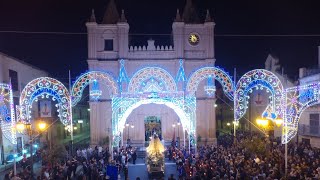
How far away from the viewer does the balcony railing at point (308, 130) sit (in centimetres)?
3065

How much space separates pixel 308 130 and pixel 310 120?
2.83 feet

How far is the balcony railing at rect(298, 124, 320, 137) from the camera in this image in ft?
101

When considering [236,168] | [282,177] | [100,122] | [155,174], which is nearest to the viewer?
[282,177]

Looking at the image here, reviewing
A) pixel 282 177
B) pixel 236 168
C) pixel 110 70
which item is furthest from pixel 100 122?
pixel 282 177

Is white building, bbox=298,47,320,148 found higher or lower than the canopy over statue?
higher

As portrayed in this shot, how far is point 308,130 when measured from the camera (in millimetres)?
32031

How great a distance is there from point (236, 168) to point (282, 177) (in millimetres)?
3178

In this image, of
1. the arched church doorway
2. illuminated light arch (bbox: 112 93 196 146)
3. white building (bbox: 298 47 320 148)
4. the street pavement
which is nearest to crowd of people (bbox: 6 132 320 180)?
the street pavement

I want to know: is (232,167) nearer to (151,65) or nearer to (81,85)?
(81,85)

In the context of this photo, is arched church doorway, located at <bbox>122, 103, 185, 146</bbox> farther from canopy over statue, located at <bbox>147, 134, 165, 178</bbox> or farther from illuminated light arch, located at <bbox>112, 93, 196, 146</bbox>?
canopy over statue, located at <bbox>147, 134, 165, 178</bbox>

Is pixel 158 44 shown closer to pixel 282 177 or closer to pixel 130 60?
pixel 130 60

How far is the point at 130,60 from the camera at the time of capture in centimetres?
4000

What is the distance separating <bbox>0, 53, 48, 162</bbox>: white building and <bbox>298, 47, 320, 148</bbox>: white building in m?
22.2

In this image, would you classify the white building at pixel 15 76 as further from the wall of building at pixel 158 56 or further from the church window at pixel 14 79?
the wall of building at pixel 158 56
